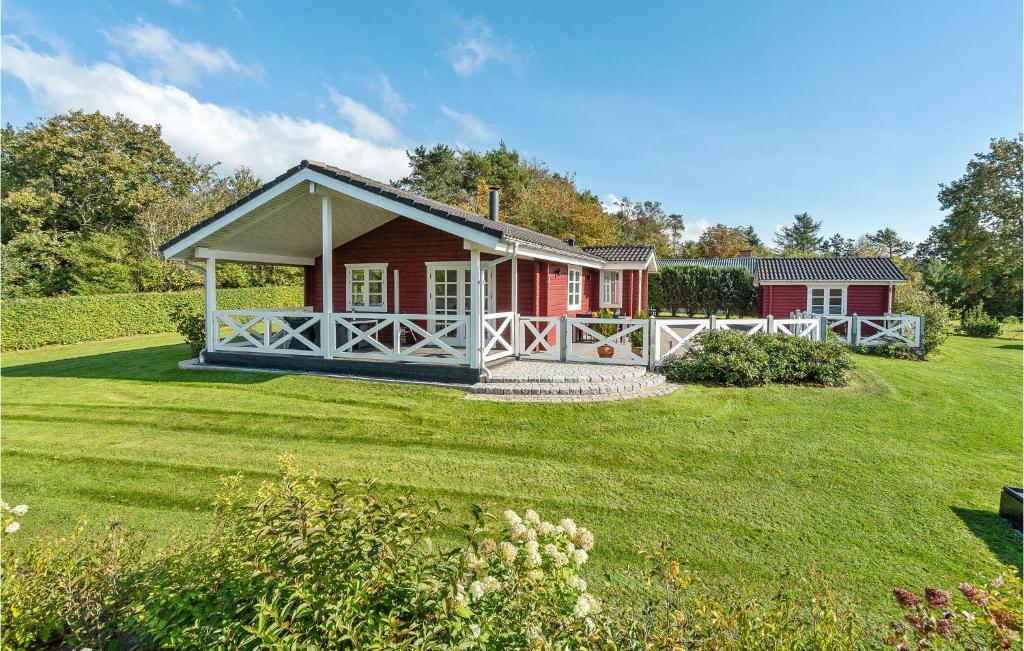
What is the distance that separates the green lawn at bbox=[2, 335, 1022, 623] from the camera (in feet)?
12.7

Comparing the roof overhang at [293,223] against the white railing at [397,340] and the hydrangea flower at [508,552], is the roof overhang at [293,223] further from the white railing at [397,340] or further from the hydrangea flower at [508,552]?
the hydrangea flower at [508,552]

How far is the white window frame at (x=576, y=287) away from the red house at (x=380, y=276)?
64mm

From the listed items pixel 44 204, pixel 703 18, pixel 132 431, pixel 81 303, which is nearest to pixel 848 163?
pixel 703 18

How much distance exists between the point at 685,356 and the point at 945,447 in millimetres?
4137

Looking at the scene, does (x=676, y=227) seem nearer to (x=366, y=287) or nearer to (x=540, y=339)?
(x=366, y=287)

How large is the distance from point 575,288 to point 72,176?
28934mm

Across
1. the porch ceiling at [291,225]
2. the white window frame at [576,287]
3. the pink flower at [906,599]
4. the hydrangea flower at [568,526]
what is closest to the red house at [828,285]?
the white window frame at [576,287]

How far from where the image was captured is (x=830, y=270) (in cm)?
1888

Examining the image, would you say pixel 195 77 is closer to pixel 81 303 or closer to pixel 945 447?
pixel 81 303

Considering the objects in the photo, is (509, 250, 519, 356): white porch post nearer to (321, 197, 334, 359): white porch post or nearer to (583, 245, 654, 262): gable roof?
(321, 197, 334, 359): white porch post

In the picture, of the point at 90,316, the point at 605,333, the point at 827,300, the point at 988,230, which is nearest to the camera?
the point at 605,333

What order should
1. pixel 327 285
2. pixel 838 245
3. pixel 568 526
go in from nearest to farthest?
pixel 568 526 < pixel 327 285 < pixel 838 245

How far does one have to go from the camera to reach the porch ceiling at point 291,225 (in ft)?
32.5

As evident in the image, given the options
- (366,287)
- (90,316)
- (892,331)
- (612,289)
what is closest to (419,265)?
(366,287)
